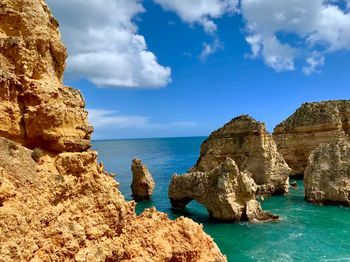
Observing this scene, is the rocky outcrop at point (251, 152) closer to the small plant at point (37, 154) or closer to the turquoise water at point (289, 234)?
the turquoise water at point (289, 234)

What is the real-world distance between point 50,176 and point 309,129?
2302 inches

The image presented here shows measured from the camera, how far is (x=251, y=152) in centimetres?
4950

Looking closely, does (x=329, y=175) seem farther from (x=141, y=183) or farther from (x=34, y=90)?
(x=34, y=90)

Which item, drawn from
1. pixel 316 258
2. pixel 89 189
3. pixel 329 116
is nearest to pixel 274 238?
pixel 316 258

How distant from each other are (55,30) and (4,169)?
5698 millimetres

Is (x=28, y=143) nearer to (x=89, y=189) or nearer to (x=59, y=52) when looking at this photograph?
(x=89, y=189)

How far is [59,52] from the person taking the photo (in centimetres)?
1169

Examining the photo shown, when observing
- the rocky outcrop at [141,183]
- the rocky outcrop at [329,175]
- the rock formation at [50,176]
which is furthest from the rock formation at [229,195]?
the rock formation at [50,176]

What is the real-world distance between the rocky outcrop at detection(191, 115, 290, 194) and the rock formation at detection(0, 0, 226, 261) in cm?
3710

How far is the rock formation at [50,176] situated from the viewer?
8.05 metres

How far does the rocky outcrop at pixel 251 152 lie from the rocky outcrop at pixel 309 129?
14.9 m

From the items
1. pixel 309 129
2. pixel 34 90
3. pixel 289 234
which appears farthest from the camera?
pixel 309 129

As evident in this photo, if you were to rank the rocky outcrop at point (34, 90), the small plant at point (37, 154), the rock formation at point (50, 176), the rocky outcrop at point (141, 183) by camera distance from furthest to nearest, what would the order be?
the rocky outcrop at point (141, 183) → the rocky outcrop at point (34, 90) → the small plant at point (37, 154) → the rock formation at point (50, 176)

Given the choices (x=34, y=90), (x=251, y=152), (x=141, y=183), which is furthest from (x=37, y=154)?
(x=251, y=152)
